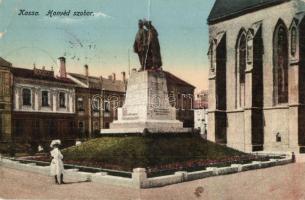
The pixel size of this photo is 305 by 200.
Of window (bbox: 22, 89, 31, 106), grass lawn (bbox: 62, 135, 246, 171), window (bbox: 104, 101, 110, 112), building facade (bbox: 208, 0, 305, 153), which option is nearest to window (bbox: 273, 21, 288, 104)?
building facade (bbox: 208, 0, 305, 153)

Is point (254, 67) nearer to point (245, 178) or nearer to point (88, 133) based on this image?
point (245, 178)

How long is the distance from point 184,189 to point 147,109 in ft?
19.0

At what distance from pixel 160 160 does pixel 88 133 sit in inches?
940

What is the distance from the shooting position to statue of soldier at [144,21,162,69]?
1653 centimetres

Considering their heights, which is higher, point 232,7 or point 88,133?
point 232,7

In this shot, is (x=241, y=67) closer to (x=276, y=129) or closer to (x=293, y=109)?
(x=276, y=129)

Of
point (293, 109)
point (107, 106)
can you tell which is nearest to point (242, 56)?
point (293, 109)

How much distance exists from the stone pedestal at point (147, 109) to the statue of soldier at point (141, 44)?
0.74 meters

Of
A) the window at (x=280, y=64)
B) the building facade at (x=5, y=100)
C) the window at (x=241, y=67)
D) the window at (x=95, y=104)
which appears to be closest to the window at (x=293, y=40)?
the window at (x=280, y=64)

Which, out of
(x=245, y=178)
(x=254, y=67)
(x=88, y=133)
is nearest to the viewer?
(x=245, y=178)

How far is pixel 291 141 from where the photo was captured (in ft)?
70.2

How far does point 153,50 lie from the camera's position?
16.7 m

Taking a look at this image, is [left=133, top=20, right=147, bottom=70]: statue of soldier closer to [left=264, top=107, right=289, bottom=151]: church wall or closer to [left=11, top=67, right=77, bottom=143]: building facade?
[left=264, top=107, right=289, bottom=151]: church wall

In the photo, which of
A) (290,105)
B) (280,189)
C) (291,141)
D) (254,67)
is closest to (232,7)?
(254,67)
